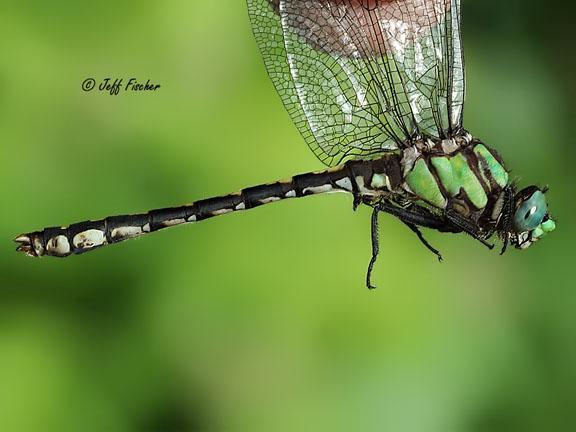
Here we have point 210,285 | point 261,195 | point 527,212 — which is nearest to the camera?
point 527,212

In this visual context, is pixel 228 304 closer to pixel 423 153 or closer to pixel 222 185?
pixel 222 185

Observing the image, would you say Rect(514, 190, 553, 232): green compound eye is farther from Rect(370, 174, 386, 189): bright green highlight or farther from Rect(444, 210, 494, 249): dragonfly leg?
Rect(370, 174, 386, 189): bright green highlight

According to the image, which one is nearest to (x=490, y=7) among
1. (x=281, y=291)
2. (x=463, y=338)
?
(x=463, y=338)

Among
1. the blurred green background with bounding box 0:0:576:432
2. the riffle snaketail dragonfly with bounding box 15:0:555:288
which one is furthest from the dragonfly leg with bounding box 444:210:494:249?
the blurred green background with bounding box 0:0:576:432

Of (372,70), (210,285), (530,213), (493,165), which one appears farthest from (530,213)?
(210,285)

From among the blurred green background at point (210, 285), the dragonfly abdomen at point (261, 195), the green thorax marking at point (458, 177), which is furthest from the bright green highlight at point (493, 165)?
the blurred green background at point (210, 285)

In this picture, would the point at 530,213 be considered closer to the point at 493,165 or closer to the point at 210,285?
the point at 493,165

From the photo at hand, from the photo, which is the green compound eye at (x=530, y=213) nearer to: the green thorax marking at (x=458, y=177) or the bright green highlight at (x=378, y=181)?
the green thorax marking at (x=458, y=177)
